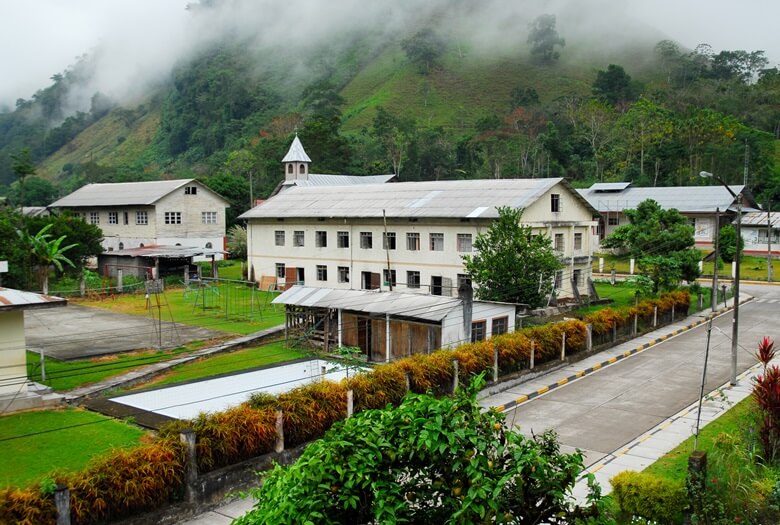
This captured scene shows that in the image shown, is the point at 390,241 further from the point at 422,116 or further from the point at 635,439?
the point at 422,116

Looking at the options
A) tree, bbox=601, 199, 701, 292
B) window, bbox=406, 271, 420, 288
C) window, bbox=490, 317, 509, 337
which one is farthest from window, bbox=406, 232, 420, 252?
window, bbox=490, 317, 509, 337

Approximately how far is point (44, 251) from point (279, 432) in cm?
3147

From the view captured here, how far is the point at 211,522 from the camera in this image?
13.5m

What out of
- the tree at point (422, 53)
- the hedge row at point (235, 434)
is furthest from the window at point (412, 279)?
the tree at point (422, 53)

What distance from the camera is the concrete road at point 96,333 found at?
27584 millimetres

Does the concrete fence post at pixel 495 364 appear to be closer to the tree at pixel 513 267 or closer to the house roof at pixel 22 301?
the tree at pixel 513 267

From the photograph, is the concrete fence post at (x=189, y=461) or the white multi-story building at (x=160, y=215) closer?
the concrete fence post at (x=189, y=461)

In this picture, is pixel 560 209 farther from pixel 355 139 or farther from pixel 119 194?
pixel 355 139

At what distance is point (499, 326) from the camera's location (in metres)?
27.1

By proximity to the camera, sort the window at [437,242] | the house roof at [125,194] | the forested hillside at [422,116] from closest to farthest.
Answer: the window at [437,242] < the house roof at [125,194] < the forested hillside at [422,116]

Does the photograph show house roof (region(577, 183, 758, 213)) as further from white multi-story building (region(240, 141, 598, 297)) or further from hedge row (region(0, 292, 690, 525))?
hedge row (region(0, 292, 690, 525))

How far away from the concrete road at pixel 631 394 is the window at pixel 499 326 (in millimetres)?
4142

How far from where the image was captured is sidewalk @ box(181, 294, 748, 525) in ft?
46.4

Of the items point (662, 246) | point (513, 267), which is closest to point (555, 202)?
point (662, 246)
